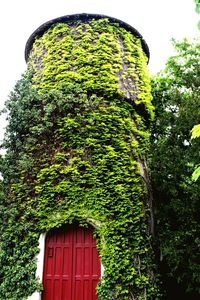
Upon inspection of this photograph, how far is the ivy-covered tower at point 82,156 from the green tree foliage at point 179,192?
54cm

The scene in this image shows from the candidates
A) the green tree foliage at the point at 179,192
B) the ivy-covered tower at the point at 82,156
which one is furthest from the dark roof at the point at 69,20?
the green tree foliage at the point at 179,192

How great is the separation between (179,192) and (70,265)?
346cm

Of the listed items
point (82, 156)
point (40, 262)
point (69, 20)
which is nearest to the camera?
point (40, 262)

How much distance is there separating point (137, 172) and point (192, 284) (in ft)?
10.7

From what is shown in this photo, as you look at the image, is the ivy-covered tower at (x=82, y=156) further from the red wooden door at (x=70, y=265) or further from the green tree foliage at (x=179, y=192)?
the green tree foliage at (x=179, y=192)

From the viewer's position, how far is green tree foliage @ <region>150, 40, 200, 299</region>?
8328 mm

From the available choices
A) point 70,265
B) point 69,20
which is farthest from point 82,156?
point 69,20

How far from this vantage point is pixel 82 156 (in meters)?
9.05

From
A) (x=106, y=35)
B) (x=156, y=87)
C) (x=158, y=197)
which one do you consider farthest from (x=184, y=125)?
(x=156, y=87)

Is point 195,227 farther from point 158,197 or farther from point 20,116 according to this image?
point 20,116

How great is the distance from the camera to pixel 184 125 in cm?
912

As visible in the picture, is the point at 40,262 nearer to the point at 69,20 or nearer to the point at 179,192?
the point at 179,192

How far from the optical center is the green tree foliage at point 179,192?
8328mm

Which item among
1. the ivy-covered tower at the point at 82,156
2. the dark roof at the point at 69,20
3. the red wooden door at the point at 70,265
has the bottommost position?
the red wooden door at the point at 70,265
